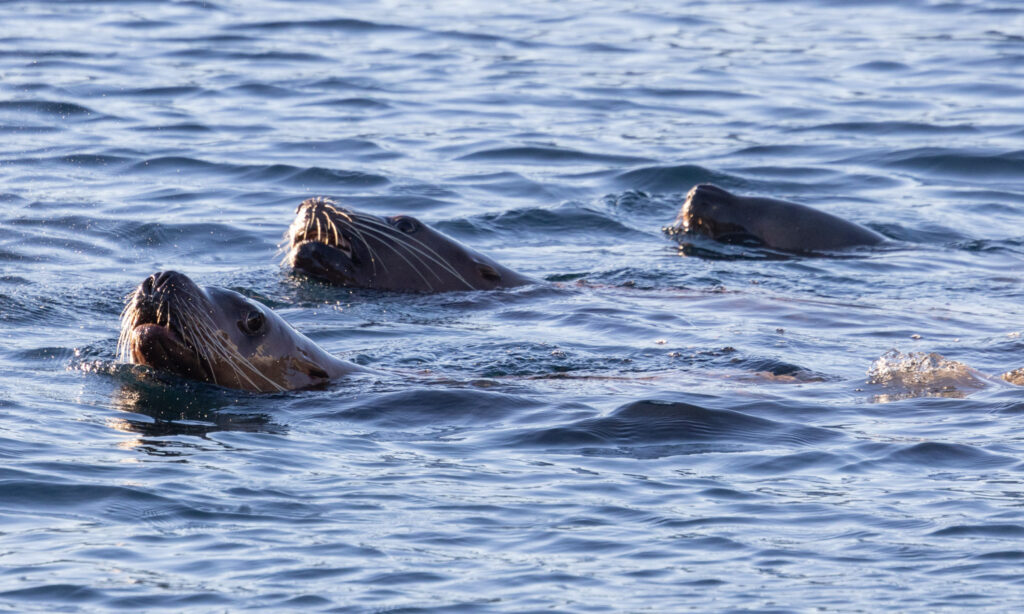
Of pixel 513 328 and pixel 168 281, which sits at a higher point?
pixel 168 281

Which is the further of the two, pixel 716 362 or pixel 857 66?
pixel 857 66

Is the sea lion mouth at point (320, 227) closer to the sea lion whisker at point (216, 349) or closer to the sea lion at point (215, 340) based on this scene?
the sea lion at point (215, 340)

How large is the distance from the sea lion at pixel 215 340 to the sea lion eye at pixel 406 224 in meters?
3.05

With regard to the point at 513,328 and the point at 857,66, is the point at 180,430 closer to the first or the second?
the point at 513,328

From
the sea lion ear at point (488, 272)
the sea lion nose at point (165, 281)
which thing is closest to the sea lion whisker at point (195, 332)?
the sea lion nose at point (165, 281)

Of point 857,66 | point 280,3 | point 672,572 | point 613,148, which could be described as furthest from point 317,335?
point 280,3

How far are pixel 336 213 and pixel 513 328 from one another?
180 cm

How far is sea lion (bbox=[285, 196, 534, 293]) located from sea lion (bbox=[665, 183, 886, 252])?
258 centimetres

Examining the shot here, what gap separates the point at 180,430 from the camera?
8.55 metres

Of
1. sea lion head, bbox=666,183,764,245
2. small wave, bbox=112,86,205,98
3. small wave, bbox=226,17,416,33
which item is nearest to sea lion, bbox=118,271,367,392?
sea lion head, bbox=666,183,764,245

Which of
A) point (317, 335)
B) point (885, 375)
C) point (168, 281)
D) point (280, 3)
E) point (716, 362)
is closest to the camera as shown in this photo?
point (168, 281)

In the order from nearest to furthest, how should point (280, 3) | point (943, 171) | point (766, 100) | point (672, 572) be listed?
point (672, 572), point (943, 171), point (766, 100), point (280, 3)

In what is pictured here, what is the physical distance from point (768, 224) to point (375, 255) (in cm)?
359

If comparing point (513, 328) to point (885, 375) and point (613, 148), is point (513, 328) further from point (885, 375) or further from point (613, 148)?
point (613, 148)
